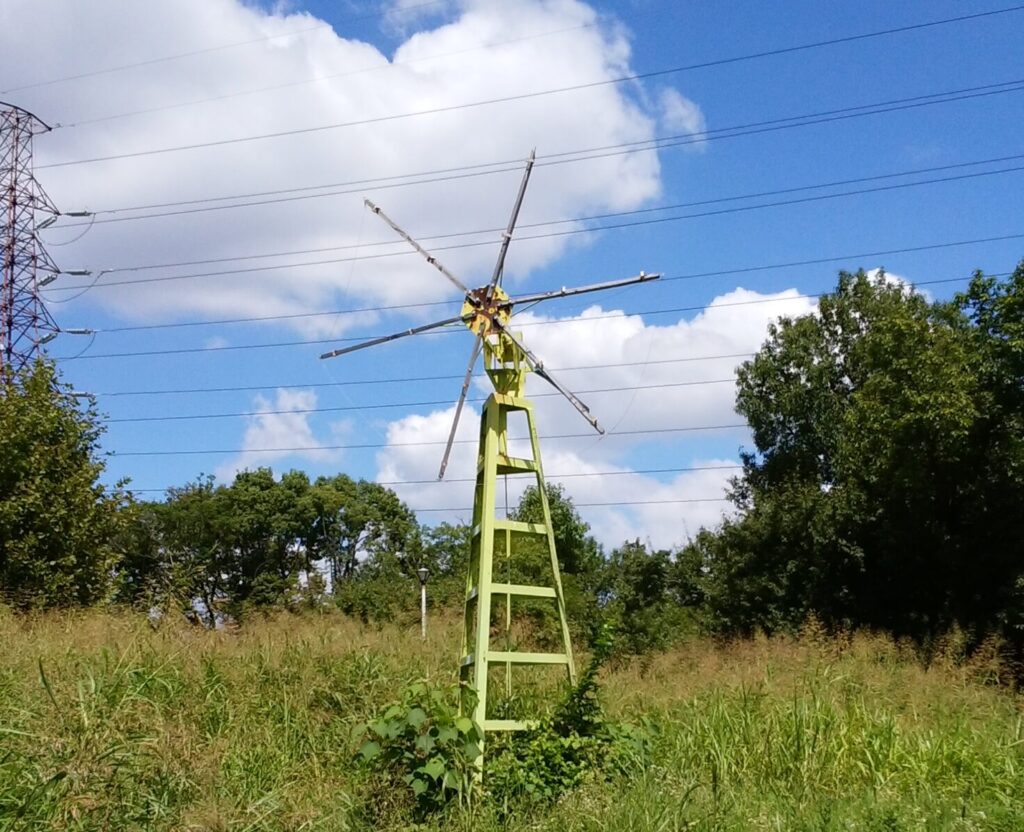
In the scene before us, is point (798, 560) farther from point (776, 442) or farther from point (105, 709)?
point (105, 709)

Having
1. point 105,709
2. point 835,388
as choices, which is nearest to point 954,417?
point 835,388

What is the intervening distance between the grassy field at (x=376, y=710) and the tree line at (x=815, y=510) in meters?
1.52

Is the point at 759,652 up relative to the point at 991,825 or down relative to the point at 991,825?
up

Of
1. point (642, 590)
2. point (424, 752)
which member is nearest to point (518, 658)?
point (424, 752)

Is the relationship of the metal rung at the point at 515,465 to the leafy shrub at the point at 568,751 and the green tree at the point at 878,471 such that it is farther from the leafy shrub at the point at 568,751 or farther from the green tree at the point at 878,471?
the green tree at the point at 878,471

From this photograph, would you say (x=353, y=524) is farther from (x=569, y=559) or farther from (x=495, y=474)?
(x=495, y=474)

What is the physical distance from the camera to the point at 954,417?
22.7 meters

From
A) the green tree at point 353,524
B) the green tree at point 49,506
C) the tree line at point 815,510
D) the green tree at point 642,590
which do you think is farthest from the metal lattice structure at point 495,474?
the green tree at point 353,524

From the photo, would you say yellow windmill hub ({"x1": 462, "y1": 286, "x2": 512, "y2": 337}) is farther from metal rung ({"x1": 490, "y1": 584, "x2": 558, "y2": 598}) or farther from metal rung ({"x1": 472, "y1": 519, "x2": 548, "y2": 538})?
metal rung ({"x1": 490, "y1": 584, "x2": 558, "y2": 598})

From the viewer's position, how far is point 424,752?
24.0 feet

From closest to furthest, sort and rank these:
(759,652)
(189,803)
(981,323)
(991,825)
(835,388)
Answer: (991,825) → (189,803) → (759,652) → (981,323) → (835,388)

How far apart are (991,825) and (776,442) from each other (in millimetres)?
26845

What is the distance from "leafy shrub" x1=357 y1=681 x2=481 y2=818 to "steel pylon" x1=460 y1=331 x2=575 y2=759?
54 cm

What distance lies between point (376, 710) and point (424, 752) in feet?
6.31
